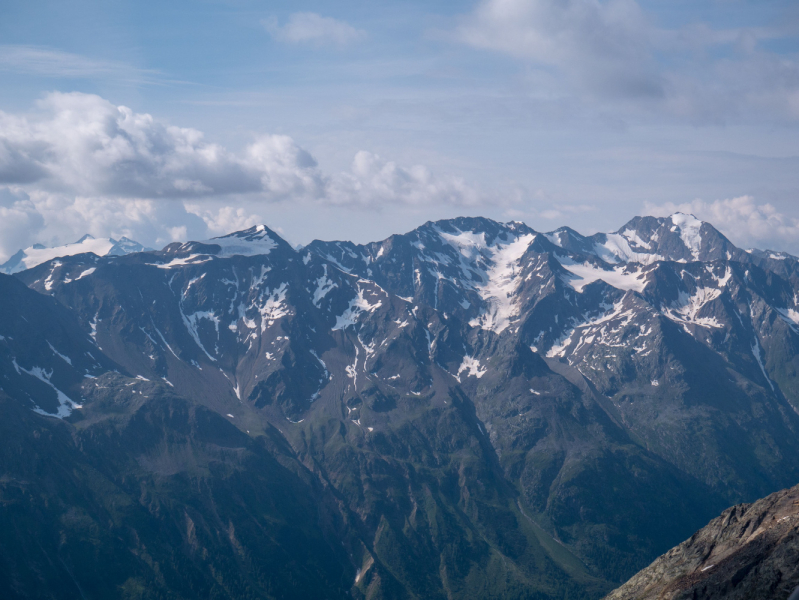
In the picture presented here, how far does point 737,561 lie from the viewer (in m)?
160

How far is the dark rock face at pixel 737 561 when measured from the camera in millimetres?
149250

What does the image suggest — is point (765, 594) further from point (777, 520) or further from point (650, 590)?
point (650, 590)

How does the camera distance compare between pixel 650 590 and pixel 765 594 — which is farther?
pixel 650 590

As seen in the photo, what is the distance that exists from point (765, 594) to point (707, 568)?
85.5 feet

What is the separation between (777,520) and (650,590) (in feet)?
130

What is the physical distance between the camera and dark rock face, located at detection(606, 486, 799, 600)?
14925 centimetres

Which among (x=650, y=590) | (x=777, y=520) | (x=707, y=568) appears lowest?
(x=650, y=590)

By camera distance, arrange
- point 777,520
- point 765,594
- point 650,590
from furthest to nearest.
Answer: point 650,590 → point 777,520 → point 765,594

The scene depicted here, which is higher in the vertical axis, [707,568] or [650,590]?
[707,568]

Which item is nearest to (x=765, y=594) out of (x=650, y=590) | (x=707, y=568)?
(x=707, y=568)

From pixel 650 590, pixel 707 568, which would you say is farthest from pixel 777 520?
pixel 650 590

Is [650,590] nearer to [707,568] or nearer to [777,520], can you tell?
[707,568]

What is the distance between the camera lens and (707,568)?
171 metres

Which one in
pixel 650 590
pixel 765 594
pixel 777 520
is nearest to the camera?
pixel 765 594
